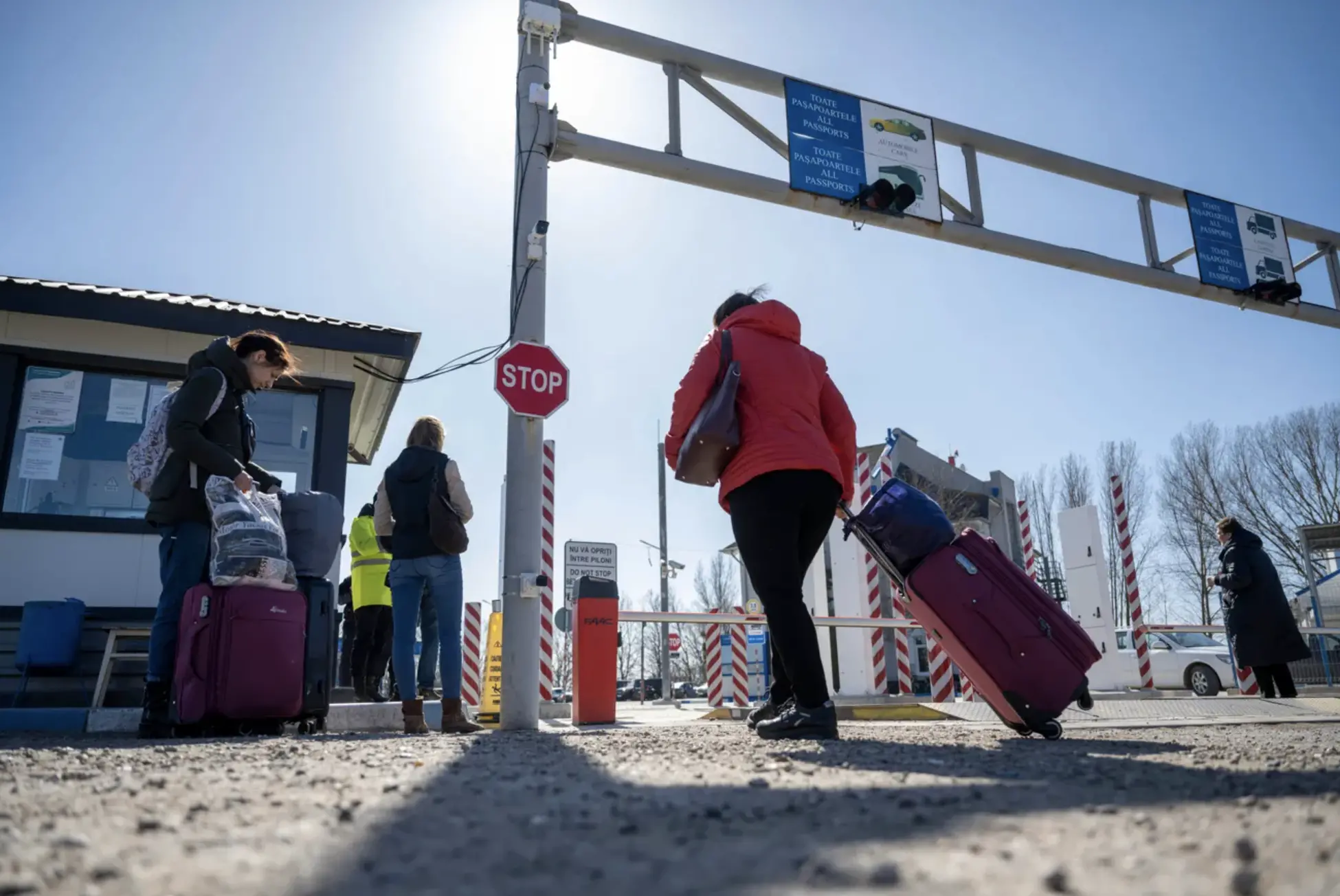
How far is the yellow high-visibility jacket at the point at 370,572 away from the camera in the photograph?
24.2ft

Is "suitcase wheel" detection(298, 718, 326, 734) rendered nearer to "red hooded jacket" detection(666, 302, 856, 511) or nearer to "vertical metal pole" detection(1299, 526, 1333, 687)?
"red hooded jacket" detection(666, 302, 856, 511)

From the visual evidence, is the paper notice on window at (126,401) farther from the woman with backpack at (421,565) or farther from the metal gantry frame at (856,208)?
the metal gantry frame at (856,208)

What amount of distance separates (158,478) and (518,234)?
2654 mm

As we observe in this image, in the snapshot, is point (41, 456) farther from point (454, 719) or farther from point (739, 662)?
point (739, 662)

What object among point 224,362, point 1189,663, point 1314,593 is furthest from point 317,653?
point 1314,593

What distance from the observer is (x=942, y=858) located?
3.72ft

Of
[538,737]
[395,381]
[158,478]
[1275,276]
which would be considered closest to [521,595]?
[538,737]

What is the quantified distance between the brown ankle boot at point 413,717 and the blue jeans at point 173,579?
3.92 ft

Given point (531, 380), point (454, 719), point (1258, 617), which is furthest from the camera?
point (1258, 617)

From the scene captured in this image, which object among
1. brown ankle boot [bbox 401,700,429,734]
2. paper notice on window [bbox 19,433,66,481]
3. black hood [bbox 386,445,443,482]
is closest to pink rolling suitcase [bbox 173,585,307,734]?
brown ankle boot [bbox 401,700,429,734]

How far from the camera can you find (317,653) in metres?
4.88

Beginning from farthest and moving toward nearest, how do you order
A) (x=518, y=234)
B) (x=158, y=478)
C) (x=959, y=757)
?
1. (x=518, y=234)
2. (x=158, y=478)
3. (x=959, y=757)

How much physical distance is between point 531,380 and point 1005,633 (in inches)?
120

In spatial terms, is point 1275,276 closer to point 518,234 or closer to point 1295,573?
point 518,234
